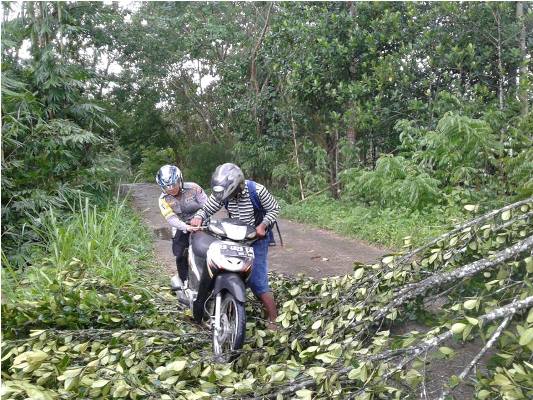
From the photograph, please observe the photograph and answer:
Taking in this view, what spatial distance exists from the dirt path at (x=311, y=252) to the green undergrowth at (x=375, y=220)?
0.69 ft

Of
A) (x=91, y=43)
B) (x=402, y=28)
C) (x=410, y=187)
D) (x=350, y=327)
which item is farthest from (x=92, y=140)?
(x=91, y=43)

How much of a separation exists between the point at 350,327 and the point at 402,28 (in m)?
8.32

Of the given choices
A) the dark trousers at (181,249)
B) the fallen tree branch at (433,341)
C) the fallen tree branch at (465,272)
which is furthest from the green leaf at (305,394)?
the dark trousers at (181,249)

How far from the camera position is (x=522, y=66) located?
8.77 m

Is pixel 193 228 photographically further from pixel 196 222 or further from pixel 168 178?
pixel 168 178

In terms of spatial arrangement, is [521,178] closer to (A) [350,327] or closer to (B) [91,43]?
(A) [350,327]

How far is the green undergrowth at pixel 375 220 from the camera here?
22.3ft

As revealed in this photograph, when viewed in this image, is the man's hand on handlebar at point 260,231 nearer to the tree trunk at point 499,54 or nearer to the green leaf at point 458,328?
the green leaf at point 458,328

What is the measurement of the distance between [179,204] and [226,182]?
3.09ft

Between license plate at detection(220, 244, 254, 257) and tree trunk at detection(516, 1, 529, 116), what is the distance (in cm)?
666

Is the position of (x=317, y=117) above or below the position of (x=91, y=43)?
below

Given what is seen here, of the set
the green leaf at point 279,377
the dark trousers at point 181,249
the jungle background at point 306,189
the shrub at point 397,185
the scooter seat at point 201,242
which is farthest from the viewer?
the shrub at point 397,185

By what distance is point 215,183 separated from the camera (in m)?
3.72

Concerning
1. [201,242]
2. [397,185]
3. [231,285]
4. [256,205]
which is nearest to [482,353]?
[231,285]
